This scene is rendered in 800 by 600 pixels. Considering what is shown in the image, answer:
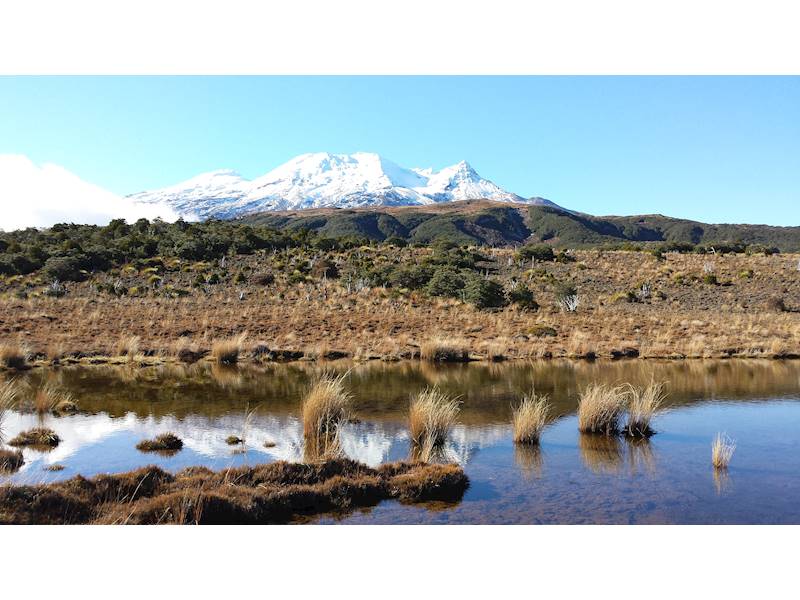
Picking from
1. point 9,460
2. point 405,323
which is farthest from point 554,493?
point 405,323

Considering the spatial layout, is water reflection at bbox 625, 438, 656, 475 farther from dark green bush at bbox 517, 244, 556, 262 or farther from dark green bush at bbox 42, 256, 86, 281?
dark green bush at bbox 517, 244, 556, 262

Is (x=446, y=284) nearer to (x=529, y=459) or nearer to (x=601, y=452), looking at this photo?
(x=601, y=452)

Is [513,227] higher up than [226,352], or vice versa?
[513,227]

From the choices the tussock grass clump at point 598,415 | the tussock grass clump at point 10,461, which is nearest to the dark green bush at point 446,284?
the tussock grass clump at point 598,415

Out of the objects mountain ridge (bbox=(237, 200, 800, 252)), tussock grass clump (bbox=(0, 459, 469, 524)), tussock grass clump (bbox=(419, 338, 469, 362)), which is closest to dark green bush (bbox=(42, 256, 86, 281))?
tussock grass clump (bbox=(419, 338, 469, 362))

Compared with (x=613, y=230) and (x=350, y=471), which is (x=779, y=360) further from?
(x=613, y=230)

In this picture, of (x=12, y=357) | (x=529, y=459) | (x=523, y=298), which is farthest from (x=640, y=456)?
(x=523, y=298)
